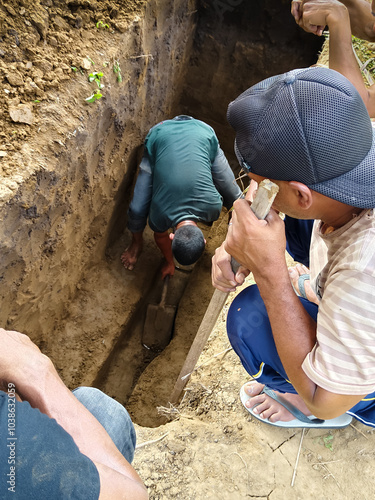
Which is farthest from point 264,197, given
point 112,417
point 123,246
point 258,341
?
point 123,246

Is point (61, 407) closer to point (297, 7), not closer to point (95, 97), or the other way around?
point (95, 97)

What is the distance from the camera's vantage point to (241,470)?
6.75ft

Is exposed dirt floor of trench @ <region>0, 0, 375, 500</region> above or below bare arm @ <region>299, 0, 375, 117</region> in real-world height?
below

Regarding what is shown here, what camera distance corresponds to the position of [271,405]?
217 cm

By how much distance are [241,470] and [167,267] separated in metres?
2.21

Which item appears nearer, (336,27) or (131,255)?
(336,27)

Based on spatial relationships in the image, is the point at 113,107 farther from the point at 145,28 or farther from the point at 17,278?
the point at 17,278

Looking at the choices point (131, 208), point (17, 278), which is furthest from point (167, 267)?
point (17, 278)

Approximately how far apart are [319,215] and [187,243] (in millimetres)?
1656

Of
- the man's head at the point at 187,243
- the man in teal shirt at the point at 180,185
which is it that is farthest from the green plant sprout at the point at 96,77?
the man's head at the point at 187,243

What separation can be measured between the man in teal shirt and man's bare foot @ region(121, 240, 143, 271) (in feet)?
0.94

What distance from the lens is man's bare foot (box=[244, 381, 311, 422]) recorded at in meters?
2.13

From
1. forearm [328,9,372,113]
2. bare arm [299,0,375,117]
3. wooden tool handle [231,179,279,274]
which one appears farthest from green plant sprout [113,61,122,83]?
wooden tool handle [231,179,279,274]

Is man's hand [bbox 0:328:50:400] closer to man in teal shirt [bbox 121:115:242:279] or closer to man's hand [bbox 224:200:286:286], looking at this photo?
man's hand [bbox 224:200:286:286]
